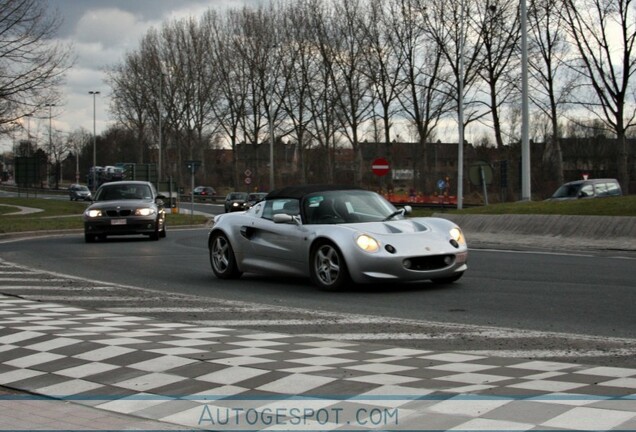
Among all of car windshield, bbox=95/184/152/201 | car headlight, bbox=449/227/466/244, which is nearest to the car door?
car headlight, bbox=449/227/466/244

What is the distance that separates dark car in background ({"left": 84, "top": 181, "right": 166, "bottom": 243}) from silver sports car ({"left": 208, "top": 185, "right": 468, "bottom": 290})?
34.2 ft

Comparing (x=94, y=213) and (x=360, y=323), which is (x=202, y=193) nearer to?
(x=94, y=213)

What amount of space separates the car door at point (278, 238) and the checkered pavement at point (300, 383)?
423 cm

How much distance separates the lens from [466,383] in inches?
221

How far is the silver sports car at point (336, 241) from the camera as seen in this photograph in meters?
11.4

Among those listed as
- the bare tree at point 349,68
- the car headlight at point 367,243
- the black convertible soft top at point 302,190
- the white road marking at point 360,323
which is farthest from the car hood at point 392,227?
the bare tree at point 349,68

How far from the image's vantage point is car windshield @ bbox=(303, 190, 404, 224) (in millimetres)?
12305

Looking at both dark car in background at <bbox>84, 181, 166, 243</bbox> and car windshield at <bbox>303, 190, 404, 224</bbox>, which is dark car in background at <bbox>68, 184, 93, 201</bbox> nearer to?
dark car in background at <bbox>84, 181, 166, 243</bbox>

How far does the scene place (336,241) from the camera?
11562 millimetres

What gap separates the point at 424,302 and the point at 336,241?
1.53m

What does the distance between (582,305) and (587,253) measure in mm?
8767

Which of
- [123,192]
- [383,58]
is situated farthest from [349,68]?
[123,192]

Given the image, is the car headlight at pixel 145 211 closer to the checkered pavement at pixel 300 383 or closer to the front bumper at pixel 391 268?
the front bumper at pixel 391 268

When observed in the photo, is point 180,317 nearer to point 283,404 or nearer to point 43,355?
point 43,355
